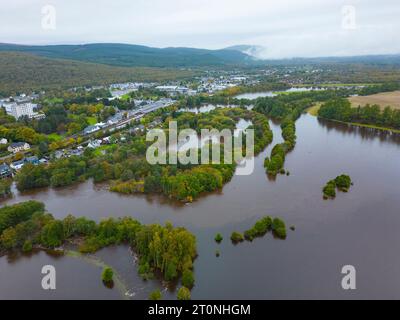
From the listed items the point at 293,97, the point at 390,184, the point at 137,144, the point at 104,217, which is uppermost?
the point at 293,97

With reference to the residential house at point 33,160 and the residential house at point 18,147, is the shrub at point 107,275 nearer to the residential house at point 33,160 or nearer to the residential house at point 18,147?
the residential house at point 33,160

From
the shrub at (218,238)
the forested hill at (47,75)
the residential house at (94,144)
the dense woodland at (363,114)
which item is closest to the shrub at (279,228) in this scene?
the shrub at (218,238)

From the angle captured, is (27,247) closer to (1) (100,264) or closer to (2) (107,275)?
(1) (100,264)

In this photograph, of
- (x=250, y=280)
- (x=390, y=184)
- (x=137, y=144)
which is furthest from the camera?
(x=137, y=144)

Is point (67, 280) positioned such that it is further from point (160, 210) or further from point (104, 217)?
point (160, 210)

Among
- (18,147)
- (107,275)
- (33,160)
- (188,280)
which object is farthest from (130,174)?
(18,147)

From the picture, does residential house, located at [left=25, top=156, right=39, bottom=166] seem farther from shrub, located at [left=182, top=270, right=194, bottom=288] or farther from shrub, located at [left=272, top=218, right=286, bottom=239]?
shrub, located at [left=272, top=218, right=286, bottom=239]

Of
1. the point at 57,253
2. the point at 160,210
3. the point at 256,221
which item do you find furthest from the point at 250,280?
the point at 57,253
